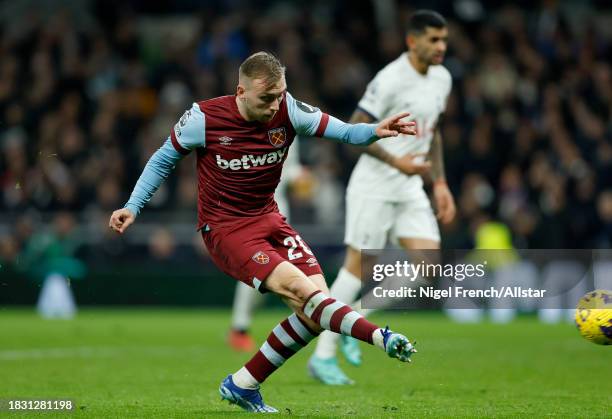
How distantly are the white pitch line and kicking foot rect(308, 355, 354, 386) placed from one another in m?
3.37

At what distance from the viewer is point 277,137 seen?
A: 24.5 ft

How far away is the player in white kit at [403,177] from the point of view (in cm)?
982

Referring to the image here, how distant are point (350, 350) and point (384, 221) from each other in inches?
45.0

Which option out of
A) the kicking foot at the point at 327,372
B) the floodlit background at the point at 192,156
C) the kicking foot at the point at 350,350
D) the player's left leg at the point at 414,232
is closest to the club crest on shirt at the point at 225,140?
the kicking foot at the point at 327,372

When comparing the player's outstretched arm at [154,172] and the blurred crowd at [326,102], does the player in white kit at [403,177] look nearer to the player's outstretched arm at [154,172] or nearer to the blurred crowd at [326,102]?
the player's outstretched arm at [154,172]

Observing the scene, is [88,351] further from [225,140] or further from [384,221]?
[225,140]

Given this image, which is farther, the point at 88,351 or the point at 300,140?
the point at 300,140

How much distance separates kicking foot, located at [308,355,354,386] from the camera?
9375 mm

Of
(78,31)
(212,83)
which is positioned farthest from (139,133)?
(78,31)

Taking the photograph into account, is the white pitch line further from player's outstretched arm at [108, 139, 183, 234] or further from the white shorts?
player's outstretched arm at [108, 139, 183, 234]

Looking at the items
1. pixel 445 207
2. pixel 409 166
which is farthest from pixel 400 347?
pixel 445 207

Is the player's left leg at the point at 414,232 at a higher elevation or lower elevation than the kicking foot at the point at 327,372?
higher

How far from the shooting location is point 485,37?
864 inches

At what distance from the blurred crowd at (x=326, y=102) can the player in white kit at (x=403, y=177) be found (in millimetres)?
8971
